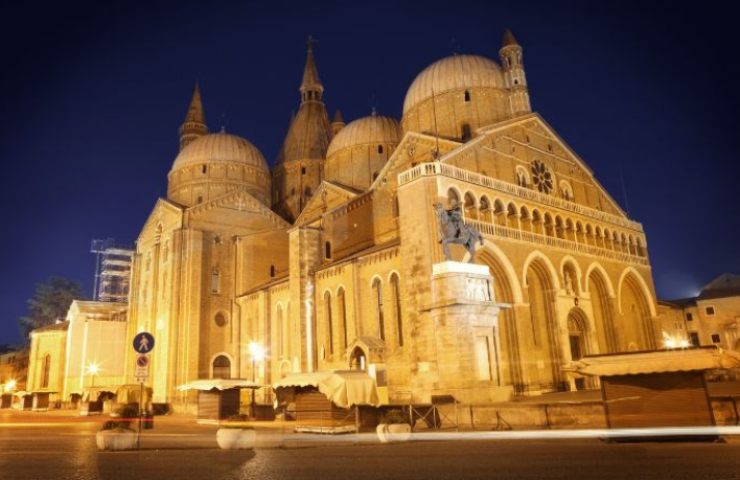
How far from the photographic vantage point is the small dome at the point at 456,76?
114 feet

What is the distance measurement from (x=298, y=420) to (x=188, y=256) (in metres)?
22.9

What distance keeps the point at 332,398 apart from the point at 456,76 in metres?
24.8

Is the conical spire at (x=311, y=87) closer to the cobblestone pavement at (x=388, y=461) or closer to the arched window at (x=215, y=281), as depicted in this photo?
the arched window at (x=215, y=281)

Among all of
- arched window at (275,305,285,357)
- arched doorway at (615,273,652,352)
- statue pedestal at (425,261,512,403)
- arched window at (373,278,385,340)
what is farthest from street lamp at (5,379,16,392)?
arched doorway at (615,273,652,352)

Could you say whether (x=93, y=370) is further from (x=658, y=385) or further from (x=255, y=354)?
(x=658, y=385)

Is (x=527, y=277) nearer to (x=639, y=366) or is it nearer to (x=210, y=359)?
(x=639, y=366)

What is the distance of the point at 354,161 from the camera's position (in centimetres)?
4069

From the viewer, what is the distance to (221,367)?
37750 mm

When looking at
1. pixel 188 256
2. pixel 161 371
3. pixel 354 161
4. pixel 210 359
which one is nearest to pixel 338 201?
pixel 354 161

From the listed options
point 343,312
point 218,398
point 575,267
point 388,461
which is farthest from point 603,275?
point 388,461

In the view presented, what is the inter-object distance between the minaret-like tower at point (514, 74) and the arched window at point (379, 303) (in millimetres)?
14658

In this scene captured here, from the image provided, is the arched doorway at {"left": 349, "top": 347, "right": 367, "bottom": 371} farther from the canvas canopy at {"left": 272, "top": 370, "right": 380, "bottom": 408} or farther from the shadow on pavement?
the shadow on pavement

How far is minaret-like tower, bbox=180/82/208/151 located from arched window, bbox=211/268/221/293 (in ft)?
74.6

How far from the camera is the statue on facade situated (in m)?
22.0
